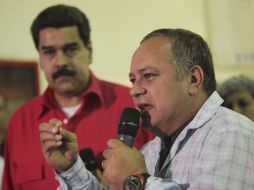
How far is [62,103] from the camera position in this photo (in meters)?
1.57

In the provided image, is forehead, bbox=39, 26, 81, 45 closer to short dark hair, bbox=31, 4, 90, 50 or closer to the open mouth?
short dark hair, bbox=31, 4, 90, 50

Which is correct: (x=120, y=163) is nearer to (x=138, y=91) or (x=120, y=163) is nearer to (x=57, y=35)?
(x=138, y=91)

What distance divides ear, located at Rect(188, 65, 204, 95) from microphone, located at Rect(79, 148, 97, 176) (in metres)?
0.45

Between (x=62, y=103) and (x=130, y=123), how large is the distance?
2.03ft

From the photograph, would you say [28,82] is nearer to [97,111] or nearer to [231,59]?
[97,111]

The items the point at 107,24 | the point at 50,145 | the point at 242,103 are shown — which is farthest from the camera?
the point at 107,24

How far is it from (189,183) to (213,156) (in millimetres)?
83

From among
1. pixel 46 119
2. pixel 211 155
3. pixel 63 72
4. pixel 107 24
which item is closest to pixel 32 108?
pixel 46 119

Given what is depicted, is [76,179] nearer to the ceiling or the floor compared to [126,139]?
nearer to the floor

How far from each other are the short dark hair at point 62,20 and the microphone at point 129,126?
64 centimetres

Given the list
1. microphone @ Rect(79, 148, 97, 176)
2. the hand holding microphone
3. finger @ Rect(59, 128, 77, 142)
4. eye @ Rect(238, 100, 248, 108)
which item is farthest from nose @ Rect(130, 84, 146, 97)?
eye @ Rect(238, 100, 248, 108)

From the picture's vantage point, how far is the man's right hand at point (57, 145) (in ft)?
3.59

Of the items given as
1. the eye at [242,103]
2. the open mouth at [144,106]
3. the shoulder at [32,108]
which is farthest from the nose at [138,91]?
the eye at [242,103]

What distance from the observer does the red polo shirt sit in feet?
4.80
